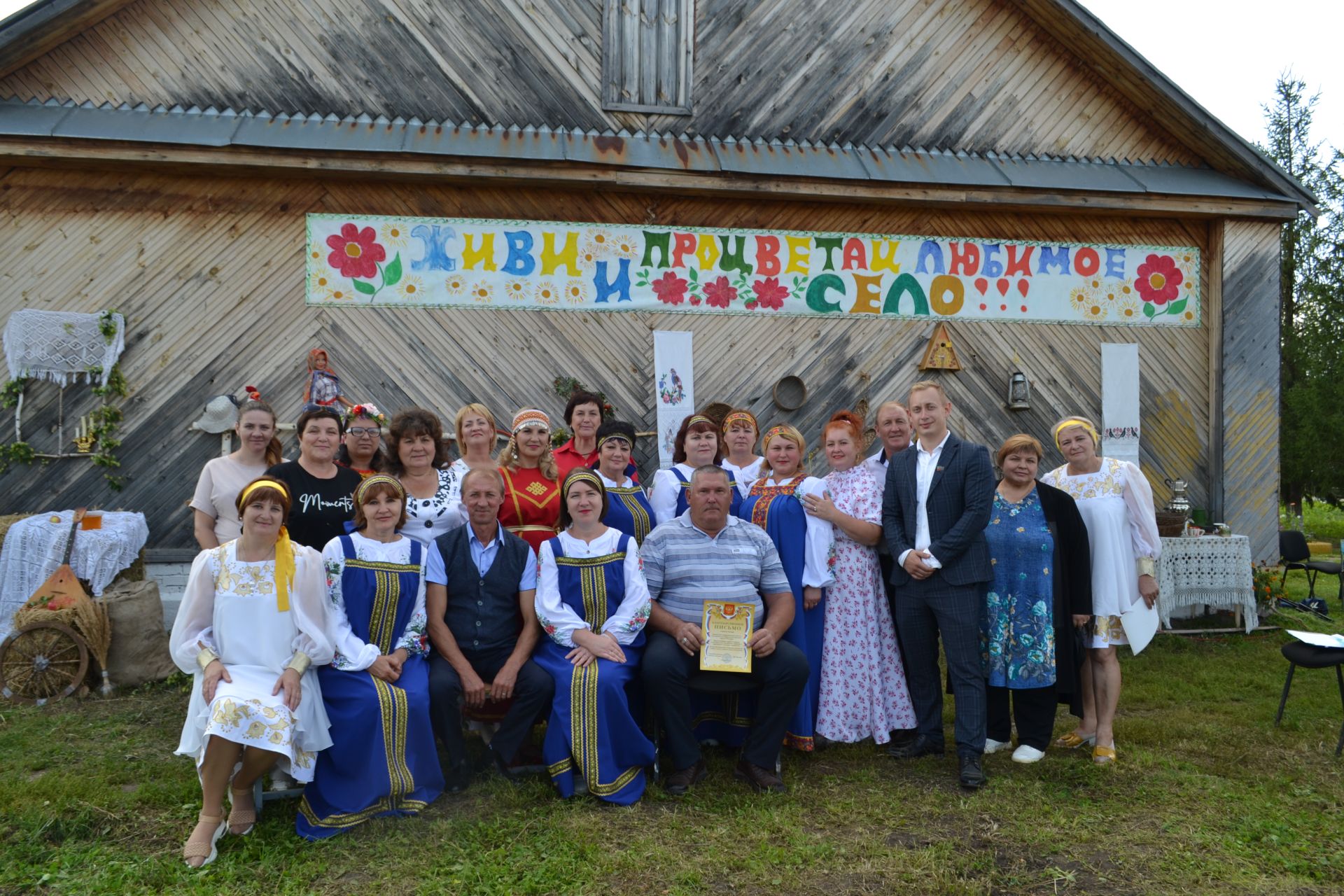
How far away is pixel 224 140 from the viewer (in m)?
6.89

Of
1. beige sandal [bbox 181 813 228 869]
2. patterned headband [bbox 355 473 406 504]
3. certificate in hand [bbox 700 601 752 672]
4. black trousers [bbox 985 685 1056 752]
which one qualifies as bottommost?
beige sandal [bbox 181 813 228 869]

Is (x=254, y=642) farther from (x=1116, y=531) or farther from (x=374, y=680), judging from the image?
(x=1116, y=531)

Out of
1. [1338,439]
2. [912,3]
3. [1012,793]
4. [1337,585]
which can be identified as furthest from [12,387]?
[1338,439]

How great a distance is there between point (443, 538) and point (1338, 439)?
18666 mm

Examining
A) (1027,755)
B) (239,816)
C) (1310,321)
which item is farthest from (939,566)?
(1310,321)

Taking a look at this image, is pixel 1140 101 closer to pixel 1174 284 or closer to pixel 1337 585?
pixel 1174 284

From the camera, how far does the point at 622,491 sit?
5.19 metres

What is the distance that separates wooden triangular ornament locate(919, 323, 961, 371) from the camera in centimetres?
817

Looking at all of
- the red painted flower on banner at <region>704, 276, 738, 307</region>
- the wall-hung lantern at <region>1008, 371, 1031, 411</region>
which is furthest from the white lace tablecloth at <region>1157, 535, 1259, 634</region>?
the red painted flower on banner at <region>704, 276, 738, 307</region>

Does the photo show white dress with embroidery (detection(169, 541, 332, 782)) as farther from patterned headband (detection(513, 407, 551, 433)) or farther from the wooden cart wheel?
the wooden cart wheel

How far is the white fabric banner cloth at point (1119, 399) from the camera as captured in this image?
853cm

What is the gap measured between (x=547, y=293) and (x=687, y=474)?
2.91 meters

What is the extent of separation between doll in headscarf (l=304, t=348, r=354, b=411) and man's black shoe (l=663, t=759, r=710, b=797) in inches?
171

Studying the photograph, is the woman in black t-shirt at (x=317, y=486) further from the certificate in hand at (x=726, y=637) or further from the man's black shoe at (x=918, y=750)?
the man's black shoe at (x=918, y=750)
